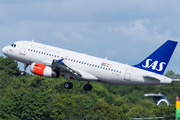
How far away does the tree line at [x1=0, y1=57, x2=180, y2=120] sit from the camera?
9062 centimetres

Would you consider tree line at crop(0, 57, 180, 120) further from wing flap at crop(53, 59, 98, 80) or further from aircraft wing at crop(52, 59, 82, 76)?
aircraft wing at crop(52, 59, 82, 76)

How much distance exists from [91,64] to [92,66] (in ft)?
1.07

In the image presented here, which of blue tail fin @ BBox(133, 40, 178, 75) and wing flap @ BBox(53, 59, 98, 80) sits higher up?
blue tail fin @ BBox(133, 40, 178, 75)

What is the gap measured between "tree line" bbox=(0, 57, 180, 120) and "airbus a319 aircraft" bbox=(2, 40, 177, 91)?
90.0 ft

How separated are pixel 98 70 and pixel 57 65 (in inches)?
233

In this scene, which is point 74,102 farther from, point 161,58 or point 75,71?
point 161,58

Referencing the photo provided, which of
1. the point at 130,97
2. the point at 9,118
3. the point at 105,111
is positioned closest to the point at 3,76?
the point at 9,118

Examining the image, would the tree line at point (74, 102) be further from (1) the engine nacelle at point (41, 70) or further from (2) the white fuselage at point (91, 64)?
(1) the engine nacelle at point (41, 70)

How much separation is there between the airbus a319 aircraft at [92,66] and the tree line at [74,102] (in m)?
27.4

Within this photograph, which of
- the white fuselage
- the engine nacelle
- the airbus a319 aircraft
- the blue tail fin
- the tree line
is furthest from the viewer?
the tree line

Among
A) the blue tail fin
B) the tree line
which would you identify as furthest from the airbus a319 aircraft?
the tree line

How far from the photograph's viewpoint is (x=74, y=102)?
10394 centimetres

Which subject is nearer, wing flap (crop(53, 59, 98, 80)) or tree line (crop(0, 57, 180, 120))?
wing flap (crop(53, 59, 98, 80))

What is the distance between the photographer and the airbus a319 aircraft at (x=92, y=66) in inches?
2188
